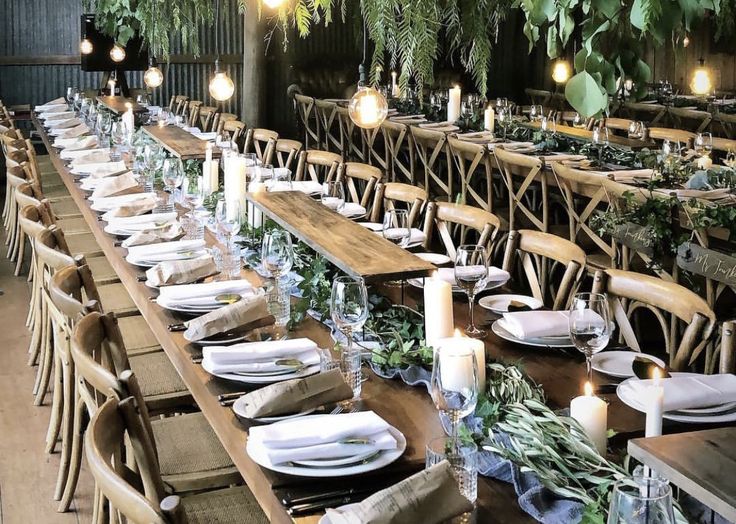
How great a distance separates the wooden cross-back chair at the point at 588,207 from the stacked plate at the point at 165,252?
6.98 feet

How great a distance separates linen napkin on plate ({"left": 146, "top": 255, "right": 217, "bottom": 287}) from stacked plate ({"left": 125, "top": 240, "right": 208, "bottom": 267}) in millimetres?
188

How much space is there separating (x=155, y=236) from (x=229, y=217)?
315mm

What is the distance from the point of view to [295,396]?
2.08 m

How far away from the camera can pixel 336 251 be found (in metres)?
2.99

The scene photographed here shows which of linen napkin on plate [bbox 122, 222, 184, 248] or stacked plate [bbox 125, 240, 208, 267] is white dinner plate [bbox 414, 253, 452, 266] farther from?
linen napkin on plate [bbox 122, 222, 184, 248]

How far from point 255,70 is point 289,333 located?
6.33 metres

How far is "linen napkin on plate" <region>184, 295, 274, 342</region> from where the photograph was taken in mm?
2637

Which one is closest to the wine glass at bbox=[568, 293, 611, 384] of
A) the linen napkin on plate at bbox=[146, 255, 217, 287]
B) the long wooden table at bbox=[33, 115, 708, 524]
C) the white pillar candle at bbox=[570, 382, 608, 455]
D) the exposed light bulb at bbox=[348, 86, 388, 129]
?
the long wooden table at bbox=[33, 115, 708, 524]

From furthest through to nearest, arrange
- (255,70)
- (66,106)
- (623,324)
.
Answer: (66,106) → (255,70) → (623,324)

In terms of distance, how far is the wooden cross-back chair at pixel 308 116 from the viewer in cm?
966

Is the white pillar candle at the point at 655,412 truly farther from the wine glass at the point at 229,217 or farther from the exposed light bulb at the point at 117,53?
the exposed light bulb at the point at 117,53

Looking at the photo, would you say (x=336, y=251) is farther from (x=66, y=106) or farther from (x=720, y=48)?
(x=720, y=48)

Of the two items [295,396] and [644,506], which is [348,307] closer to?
[295,396]

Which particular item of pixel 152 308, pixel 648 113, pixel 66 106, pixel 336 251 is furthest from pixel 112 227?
pixel 648 113
